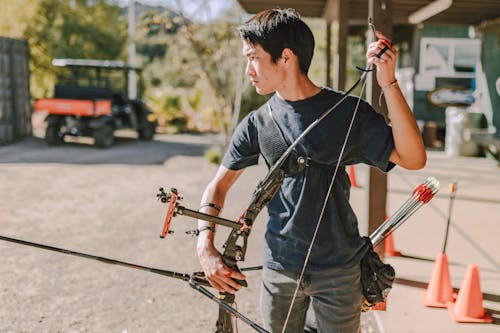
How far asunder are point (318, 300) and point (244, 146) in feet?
2.08

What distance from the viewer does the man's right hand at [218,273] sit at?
197 cm

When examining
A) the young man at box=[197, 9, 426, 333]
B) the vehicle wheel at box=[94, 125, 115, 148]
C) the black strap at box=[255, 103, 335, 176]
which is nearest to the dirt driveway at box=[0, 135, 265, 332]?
the young man at box=[197, 9, 426, 333]

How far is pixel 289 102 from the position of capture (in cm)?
206

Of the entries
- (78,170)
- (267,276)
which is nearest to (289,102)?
(267,276)

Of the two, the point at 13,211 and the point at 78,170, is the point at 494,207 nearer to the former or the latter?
the point at 13,211

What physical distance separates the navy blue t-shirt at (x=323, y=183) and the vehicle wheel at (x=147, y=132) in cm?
1538

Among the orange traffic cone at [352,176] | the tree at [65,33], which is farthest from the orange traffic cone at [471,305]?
the tree at [65,33]

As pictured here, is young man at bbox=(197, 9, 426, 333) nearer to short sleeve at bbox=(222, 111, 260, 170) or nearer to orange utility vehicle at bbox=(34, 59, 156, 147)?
short sleeve at bbox=(222, 111, 260, 170)

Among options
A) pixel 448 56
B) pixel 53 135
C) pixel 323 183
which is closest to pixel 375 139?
pixel 323 183

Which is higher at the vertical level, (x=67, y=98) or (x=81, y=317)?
(x=67, y=98)

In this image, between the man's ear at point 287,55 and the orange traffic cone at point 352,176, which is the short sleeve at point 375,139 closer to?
the man's ear at point 287,55

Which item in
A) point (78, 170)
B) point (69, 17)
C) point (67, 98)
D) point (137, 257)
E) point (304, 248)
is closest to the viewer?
point (304, 248)

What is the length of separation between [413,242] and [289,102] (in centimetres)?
424

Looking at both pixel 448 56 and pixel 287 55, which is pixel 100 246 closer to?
pixel 287 55
